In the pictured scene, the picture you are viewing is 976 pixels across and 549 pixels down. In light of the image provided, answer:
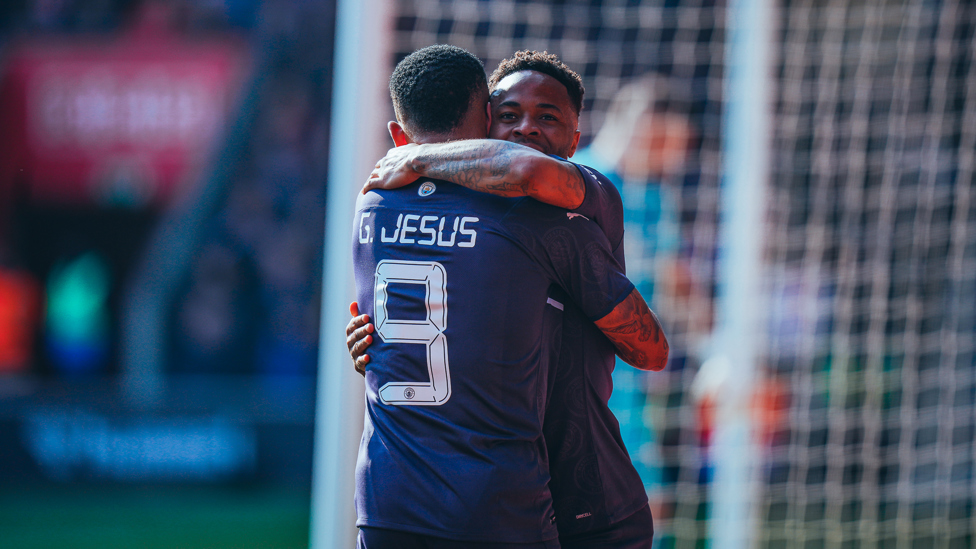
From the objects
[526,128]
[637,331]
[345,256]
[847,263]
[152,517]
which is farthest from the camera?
[847,263]

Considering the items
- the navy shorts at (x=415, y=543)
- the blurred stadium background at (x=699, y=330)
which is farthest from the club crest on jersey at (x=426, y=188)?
the blurred stadium background at (x=699, y=330)

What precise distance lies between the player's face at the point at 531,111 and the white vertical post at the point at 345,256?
147 cm

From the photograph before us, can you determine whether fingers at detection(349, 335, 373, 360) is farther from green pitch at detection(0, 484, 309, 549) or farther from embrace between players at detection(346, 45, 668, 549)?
green pitch at detection(0, 484, 309, 549)

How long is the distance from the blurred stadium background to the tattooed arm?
1736 millimetres

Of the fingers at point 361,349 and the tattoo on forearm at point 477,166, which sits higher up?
the tattoo on forearm at point 477,166

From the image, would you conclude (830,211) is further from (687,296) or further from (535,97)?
(535,97)

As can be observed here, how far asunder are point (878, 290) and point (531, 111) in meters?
4.29

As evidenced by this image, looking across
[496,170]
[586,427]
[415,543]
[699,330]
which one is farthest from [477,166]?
[699,330]

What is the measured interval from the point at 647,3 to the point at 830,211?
82.0 inches

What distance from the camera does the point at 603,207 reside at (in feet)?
5.53

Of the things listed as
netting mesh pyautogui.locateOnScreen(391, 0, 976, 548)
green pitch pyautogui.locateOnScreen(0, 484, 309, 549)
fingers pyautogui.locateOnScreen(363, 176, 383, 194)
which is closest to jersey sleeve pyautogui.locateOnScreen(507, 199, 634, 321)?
fingers pyautogui.locateOnScreen(363, 176, 383, 194)

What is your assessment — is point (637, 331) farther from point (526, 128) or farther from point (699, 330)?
point (699, 330)

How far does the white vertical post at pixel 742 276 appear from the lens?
377 cm

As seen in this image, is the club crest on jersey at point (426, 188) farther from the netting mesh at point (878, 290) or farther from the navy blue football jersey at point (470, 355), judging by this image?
the netting mesh at point (878, 290)
